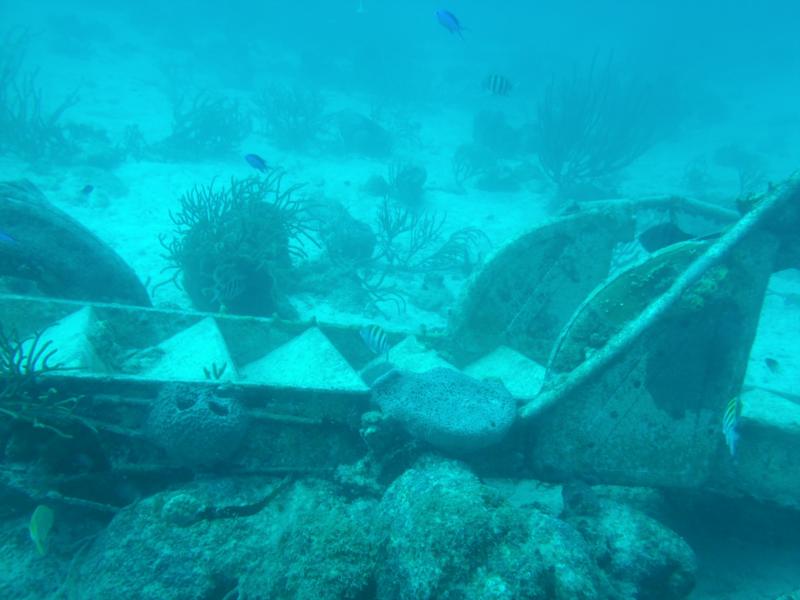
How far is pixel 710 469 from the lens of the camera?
3.28 metres

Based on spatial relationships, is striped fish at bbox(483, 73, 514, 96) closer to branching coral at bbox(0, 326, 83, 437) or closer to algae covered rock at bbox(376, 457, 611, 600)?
algae covered rock at bbox(376, 457, 611, 600)

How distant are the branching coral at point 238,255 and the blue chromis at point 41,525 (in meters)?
3.10

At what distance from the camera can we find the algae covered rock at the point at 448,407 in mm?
2865

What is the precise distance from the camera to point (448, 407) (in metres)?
3.00

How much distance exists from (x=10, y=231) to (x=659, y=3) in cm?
8719

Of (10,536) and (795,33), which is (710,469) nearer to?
(10,536)

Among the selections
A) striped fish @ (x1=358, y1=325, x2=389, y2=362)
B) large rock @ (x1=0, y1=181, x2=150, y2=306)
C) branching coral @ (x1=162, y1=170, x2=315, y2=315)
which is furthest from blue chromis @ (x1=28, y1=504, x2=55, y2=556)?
branching coral @ (x1=162, y1=170, x2=315, y2=315)

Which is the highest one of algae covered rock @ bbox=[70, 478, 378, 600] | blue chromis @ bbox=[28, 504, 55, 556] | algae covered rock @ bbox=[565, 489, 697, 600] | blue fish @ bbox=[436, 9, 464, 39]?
blue fish @ bbox=[436, 9, 464, 39]

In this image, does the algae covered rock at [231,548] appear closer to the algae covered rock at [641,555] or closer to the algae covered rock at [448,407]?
the algae covered rock at [448,407]

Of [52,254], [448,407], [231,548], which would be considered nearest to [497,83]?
[448,407]

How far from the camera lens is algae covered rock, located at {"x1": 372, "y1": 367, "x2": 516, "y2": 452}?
2.87 meters

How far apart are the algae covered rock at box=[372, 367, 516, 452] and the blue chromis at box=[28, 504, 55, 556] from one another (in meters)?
2.04

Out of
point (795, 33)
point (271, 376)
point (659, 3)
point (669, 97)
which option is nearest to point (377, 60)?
point (669, 97)

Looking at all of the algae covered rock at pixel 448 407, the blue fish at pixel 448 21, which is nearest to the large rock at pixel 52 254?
the algae covered rock at pixel 448 407
